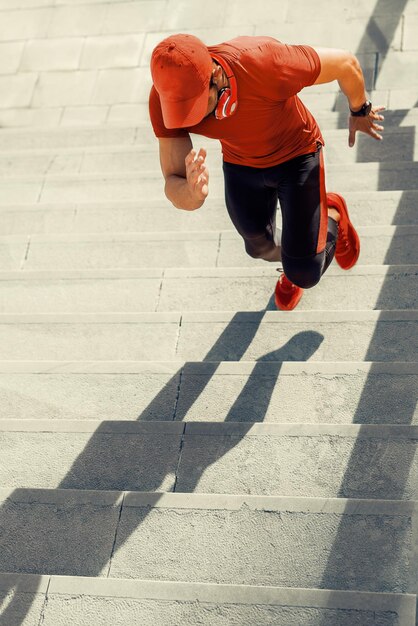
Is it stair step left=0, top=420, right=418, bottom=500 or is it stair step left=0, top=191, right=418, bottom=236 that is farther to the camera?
stair step left=0, top=191, right=418, bottom=236

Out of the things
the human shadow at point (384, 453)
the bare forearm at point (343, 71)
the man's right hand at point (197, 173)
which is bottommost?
the human shadow at point (384, 453)

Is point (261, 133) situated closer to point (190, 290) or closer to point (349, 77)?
point (349, 77)

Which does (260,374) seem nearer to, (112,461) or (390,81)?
(112,461)

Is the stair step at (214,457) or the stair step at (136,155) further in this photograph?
the stair step at (136,155)

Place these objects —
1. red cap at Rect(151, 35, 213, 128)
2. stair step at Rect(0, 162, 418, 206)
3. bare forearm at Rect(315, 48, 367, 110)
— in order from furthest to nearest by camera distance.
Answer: stair step at Rect(0, 162, 418, 206) → bare forearm at Rect(315, 48, 367, 110) → red cap at Rect(151, 35, 213, 128)

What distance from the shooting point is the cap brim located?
136 inches

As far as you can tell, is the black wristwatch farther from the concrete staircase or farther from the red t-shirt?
the concrete staircase

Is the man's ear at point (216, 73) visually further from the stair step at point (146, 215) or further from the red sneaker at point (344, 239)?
the stair step at point (146, 215)

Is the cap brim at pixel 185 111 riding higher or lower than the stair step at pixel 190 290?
higher

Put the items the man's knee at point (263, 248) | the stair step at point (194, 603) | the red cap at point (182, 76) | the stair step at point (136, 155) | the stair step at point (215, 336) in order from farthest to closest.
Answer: the stair step at point (136, 155)
the man's knee at point (263, 248)
the stair step at point (215, 336)
the red cap at point (182, 76)
the stair step at point (194, 603)

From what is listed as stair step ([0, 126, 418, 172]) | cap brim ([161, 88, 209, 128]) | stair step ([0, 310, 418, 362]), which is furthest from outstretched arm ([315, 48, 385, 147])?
stair step ([0, 126, 418, 172])

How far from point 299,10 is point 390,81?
1621 mm

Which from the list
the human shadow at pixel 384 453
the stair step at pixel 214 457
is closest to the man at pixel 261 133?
the human shadow at pixel 384 453

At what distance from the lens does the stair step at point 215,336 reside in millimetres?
4648
